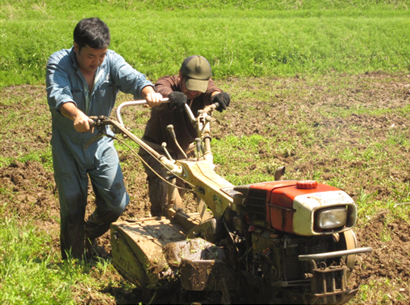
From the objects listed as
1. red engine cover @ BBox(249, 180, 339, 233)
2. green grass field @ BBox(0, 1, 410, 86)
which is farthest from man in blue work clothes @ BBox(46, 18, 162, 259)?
green grass field @ BBox(0, 1, 410, 86)

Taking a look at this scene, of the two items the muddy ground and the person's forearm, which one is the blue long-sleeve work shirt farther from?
the muddy ground

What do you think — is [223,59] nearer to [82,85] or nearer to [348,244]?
[82,85]

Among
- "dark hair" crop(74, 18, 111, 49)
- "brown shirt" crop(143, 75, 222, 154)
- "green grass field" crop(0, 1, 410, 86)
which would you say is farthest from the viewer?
"green grass field" crop(0, 1, 410, 86)

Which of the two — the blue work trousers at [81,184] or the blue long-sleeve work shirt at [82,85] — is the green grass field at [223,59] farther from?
the blue long-sleeve work shirt at [82,85]

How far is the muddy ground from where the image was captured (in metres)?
4.45

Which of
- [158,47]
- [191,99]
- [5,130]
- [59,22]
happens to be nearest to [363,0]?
[158,47]

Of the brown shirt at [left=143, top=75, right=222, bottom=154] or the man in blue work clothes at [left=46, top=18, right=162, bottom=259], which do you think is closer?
the man in blue work clothes at [left=46, top=18, right=162, bottom=259]

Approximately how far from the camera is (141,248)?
378 cm

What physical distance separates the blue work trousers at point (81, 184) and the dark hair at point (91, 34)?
85 centimetres

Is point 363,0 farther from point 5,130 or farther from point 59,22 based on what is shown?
point 5,130

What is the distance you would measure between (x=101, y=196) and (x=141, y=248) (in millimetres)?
1003

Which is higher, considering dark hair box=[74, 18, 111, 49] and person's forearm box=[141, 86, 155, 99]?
dark hair box=[74, 18, 111, 49]

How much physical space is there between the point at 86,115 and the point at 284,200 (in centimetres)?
207

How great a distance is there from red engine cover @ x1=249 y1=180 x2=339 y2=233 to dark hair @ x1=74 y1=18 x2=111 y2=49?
1779 mm
